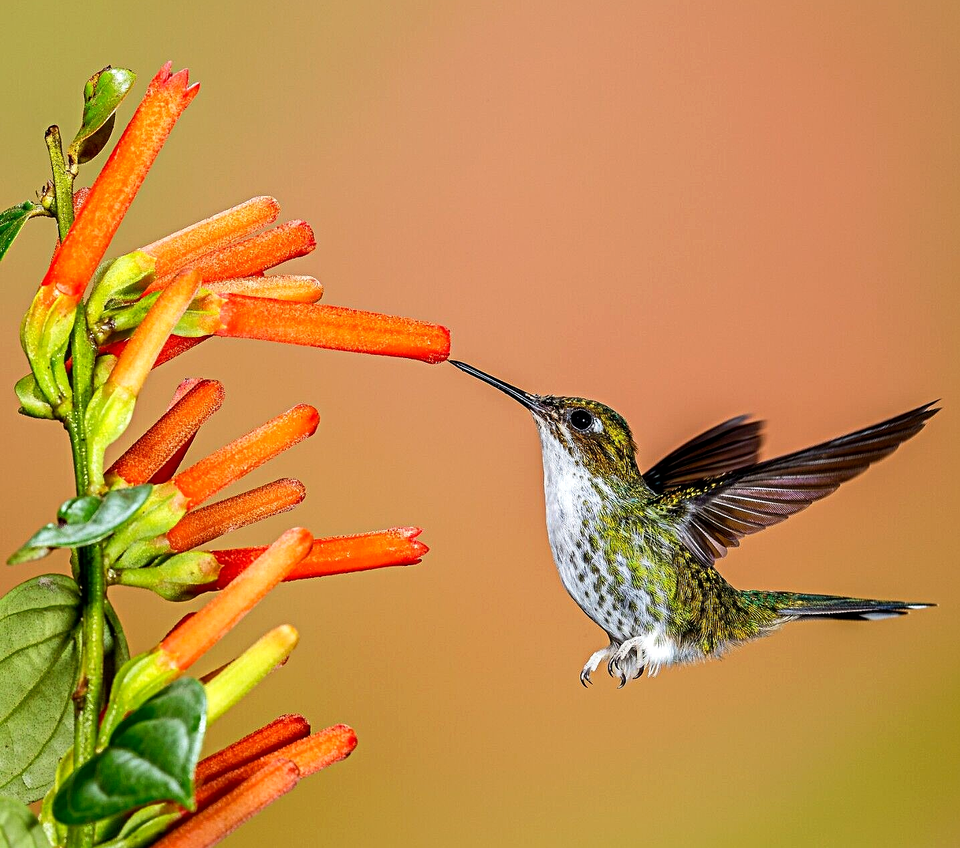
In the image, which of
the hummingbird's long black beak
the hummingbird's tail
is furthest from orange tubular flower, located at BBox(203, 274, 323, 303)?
the hummingbird's tail

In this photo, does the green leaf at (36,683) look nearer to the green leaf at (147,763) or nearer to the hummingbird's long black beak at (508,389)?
the green leaf at (147,763)

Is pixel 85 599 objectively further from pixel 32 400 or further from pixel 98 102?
pixel 98 102

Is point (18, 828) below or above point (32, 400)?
below

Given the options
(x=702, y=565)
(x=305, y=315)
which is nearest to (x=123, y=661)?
(x=305, y=315)

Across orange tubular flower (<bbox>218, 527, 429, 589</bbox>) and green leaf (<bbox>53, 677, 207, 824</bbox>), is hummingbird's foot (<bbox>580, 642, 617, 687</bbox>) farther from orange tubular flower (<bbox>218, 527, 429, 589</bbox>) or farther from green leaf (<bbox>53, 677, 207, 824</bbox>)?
green leaf (<bbox>53, 677, 207, 824</bbox>)

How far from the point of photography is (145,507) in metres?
0.52

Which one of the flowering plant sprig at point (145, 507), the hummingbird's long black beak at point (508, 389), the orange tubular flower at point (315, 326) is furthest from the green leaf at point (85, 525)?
the hummingbird's long black beak at point (508, 389)

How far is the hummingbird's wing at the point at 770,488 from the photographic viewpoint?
89cm

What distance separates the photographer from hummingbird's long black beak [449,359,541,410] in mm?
995

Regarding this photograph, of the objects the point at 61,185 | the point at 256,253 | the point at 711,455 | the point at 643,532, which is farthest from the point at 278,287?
the point at 711,455

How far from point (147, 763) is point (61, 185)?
0.89ft

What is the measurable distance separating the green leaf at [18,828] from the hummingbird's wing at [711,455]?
2.95ft

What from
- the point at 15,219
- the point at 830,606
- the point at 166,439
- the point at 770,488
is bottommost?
the point at 830,606

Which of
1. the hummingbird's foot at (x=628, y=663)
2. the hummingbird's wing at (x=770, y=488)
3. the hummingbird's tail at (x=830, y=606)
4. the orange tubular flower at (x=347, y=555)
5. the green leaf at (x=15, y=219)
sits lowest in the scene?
the hummingbird's tail at (x=830, y=606)
